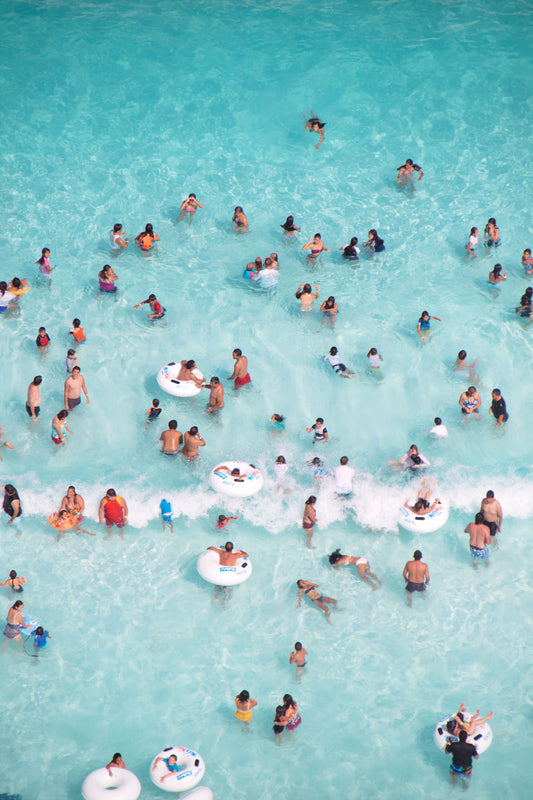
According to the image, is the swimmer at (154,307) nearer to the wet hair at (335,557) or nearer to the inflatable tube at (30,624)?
the wet hair at (335,557)

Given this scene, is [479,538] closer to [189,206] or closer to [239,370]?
[239,370]

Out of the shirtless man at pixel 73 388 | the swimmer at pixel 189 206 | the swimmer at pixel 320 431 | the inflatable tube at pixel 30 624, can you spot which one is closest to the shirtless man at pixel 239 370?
the swimmer at pixel 320 431

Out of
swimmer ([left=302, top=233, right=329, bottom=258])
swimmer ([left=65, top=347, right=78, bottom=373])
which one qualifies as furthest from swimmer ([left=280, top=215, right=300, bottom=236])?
swimmer ([left=65, top=347, right=78, bottom=373])

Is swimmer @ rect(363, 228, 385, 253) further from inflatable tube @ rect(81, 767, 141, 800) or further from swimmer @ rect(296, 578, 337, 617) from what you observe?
inflatable tube @ rect(81, 767, 141, 800)

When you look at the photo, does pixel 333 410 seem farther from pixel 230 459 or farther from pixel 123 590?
pixel 123 590

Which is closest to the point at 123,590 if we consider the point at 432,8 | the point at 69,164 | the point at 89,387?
the point at 89,387

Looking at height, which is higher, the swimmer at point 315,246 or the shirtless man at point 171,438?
the swimmer at point 315,246
